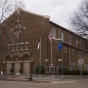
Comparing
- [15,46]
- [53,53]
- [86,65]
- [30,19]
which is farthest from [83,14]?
[86,65]

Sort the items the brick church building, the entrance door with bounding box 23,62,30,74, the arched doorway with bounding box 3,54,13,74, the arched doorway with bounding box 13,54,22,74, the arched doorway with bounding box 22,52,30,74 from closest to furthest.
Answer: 1. the brick church building
2. the arched doorway with bounding box 22,52,30,74
3. the entrance door with bounding box 23,62,30,74
4. the arched doorway with bounding box 13,54,22,74
5. the arched doorway with bounding box 3,54,13,74

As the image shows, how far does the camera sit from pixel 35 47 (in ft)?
163

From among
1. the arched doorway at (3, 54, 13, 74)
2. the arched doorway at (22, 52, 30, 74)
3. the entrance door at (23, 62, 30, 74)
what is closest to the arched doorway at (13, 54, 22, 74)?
the arched doorway at (22, 52, 30, 74)

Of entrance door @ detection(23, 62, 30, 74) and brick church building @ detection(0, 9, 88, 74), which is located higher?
brick church building @ detection(0, 9, 88, 74)

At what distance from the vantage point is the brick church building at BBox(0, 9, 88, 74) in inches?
1890

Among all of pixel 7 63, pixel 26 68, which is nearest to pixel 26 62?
pixel 26 68

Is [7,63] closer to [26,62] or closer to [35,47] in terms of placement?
[26,62]

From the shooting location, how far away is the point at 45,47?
48.2 metres

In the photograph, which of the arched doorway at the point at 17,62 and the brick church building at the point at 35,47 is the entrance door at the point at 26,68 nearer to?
the brick church building at the point at 35,47

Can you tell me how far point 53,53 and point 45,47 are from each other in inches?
81.9

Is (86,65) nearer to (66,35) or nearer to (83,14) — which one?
(66,35)

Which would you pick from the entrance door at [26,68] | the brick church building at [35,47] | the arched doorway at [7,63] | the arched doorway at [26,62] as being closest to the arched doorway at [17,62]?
the brick church building at [35,47]

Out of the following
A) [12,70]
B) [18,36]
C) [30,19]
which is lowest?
[12,70]

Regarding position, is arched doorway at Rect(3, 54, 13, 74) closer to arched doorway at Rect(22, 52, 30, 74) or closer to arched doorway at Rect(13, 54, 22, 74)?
arched doorway at Rect(13, 54, 22, 74)
